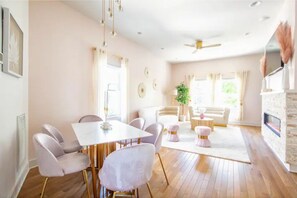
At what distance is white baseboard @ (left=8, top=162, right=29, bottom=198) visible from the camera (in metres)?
1.77

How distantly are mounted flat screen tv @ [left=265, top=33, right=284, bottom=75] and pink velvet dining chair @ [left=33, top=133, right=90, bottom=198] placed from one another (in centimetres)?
396

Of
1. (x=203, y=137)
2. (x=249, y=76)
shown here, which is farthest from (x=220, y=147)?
(x=249, y=76)

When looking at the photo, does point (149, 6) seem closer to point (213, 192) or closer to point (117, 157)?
point (117, 157)

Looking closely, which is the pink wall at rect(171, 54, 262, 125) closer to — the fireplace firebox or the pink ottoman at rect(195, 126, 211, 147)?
the fireplace firebox

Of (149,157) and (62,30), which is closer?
(149,157)

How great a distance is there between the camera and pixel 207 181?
7.11 ft

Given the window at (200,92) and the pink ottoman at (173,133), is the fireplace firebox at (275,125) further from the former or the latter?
the window at (200,92)

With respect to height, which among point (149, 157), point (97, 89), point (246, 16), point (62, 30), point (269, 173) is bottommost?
point (269, 173)

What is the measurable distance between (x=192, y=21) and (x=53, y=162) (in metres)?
3.82

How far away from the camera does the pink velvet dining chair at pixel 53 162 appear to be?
1461mm

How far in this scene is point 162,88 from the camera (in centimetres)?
728

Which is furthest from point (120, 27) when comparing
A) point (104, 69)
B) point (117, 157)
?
point (117, 157)

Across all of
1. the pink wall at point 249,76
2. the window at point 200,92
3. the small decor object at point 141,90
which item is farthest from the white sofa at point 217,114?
the small decor object at point 141,90

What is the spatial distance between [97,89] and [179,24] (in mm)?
2605
